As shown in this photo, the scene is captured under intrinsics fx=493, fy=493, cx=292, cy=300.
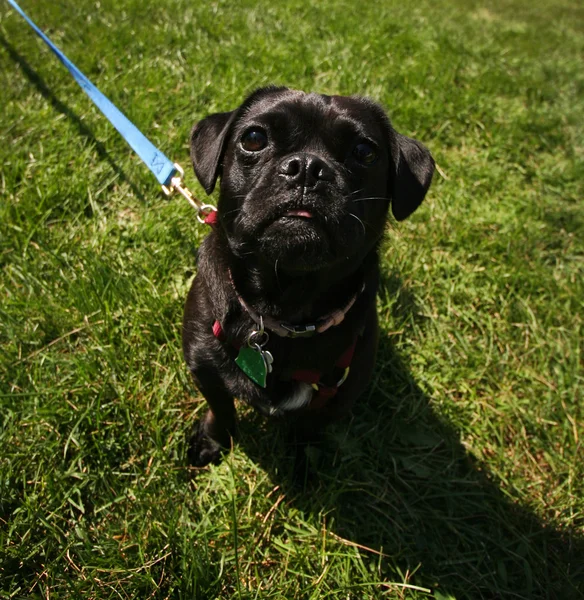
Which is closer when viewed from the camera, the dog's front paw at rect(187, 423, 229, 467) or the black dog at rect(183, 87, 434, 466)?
the black dog at rect(183, 87, 434, 466)

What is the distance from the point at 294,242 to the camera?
5.15 ft

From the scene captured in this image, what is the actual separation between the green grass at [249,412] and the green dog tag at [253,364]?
703 millimetres

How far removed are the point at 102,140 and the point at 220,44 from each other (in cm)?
155

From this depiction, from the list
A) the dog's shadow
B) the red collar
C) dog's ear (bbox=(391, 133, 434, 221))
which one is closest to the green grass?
the dog's shadow

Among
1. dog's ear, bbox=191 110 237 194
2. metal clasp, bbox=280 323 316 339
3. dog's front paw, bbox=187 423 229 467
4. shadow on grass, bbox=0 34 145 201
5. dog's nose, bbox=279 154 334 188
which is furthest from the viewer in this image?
shadow on grass, bbox=0 34 145 201

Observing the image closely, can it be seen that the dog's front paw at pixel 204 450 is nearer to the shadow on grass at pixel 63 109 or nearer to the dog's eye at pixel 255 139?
the dog's eye at pixel 255 139

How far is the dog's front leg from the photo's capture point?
2.13 m

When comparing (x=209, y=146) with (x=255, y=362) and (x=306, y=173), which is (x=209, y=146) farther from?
(x=255, y=362)

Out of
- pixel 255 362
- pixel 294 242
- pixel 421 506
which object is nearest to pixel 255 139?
pixel 294 242

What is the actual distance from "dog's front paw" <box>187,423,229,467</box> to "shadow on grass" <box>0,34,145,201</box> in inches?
64.2

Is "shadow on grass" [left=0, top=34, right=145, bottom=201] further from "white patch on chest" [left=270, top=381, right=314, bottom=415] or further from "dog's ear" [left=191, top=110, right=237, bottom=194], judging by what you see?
"white patch on chest" [left=270, top=381, right=314, bottom=415]

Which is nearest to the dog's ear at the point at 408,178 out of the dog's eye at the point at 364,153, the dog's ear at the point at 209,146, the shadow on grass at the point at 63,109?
the dog's eye at the point at 364,153

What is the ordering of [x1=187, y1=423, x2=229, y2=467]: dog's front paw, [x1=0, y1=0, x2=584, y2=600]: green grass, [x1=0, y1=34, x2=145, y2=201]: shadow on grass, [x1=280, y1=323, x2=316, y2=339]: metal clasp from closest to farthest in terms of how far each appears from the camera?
[x1=280, y1=323, x2=316, y2=339]: metal clasp < [x1=0, y1=0, x2=584, y2=600]: green grass < [x1=187, y1=423, x2=229, y2=467]: dog's front paw < [x1=0, y1=34, x2=145, y2=201]: shadow on grass

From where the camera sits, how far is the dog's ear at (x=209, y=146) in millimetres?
1909
